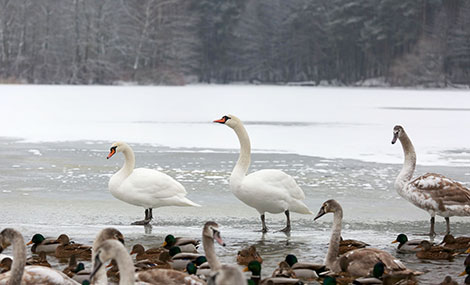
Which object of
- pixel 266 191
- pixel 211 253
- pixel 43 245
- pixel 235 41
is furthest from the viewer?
pixel 235 41

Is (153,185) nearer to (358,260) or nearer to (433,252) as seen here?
(358,260)

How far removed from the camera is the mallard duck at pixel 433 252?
708cm

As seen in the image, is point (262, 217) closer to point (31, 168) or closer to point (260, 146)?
point (31, 168)

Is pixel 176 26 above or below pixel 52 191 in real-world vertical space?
above

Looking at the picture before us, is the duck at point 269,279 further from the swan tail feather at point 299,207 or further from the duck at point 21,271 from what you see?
the swan tail feather at point 299,207

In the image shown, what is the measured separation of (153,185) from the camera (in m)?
8.89

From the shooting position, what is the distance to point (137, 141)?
18.4 meters

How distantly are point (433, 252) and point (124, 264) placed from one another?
3.79 m

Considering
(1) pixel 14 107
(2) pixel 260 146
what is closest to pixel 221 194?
(2) pixel 260 146

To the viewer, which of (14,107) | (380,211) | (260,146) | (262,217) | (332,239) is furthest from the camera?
(14,107)

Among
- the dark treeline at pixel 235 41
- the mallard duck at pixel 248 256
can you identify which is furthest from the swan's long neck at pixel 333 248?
the dark treeline at pixel 235 41

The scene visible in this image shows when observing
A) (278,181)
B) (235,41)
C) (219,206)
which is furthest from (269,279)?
(235,41)

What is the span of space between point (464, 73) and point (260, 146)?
204ft

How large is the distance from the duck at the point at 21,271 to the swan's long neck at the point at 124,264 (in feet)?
2.81
